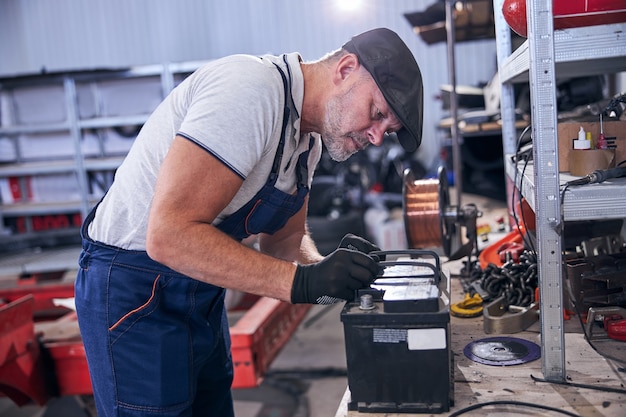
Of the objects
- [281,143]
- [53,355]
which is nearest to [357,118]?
[281,143]

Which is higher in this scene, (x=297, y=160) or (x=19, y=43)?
(x=19, y=43)

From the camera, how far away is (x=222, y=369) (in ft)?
6.13

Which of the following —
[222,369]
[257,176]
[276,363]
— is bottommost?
[276,363]

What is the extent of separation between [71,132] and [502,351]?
202 inches

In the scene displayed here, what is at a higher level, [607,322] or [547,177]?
[547,177]

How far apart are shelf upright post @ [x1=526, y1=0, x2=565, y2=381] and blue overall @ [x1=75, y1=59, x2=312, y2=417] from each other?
62 centimetres

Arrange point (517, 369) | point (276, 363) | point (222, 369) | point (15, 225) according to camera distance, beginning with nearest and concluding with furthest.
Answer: point (517, 369) → point (222, 369) → point (276, 363) → point (15, 225)

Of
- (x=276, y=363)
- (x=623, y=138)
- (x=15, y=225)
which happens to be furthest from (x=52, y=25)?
(x=623, y=138)

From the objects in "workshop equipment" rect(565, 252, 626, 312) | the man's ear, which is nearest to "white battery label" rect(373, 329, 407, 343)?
the man's ear

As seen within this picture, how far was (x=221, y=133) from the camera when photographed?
124cm

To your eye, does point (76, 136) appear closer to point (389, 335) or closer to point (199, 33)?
point (199, 33)

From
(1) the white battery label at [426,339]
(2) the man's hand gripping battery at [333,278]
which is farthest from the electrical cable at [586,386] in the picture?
(2) the man's hand gripping battery at [333,278]

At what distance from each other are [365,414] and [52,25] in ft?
30.1

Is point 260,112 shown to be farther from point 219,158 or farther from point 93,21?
point 93,21
